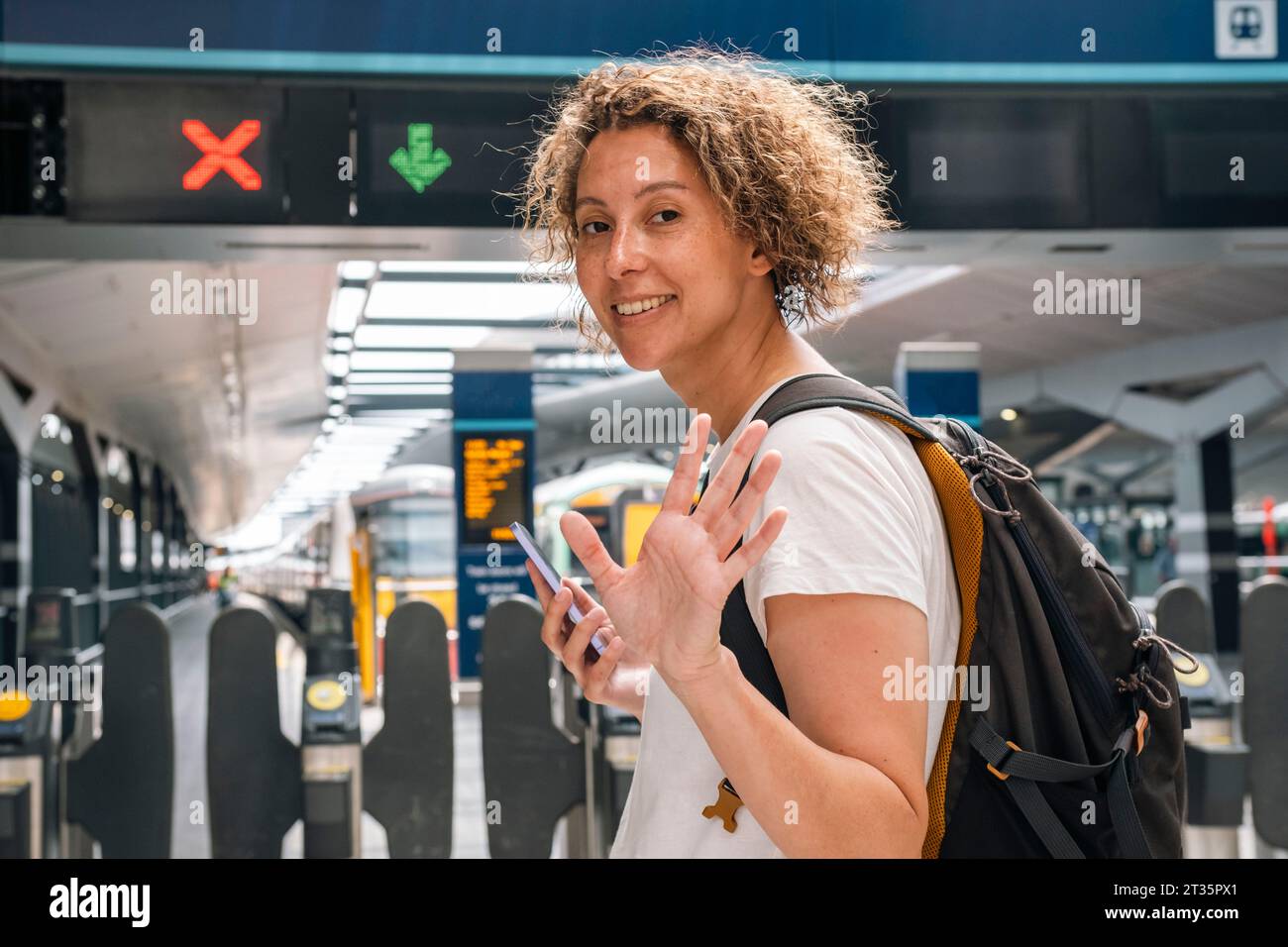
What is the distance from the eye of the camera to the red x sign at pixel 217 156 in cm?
338

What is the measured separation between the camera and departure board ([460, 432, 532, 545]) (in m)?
7.59

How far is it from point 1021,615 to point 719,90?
2.18ft

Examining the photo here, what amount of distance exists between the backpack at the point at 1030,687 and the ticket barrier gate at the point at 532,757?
11.3 ft

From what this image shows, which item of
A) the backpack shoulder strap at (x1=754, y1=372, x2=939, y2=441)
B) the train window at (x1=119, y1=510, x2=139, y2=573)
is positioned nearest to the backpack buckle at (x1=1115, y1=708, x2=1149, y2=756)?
the backpack shoulder strap at (x1=754, y1=372, x2=939, y2=441)

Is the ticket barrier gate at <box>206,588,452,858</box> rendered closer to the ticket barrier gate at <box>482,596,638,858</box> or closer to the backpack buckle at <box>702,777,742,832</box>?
the ticket barrier gate at <box>482,596,638,858</box>

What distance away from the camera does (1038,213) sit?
360 cm

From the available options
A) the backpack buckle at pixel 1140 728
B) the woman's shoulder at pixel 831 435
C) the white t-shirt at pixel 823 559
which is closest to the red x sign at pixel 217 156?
the white t-shirt at pixel 823 559

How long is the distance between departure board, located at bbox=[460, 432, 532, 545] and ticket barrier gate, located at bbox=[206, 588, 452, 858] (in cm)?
289

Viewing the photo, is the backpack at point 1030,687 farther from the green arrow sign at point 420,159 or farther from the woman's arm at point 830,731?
the green arrow sign at point 420,159

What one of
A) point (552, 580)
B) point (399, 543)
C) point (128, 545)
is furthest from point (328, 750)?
point (128, 545)

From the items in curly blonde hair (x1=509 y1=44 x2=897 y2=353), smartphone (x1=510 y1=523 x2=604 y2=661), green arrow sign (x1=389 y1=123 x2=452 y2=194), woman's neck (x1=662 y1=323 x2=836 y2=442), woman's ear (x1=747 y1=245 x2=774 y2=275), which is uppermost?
green arrow sign (x1=389 y1=123 x2=452 y2=194)

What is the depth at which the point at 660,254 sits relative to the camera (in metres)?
1.27
